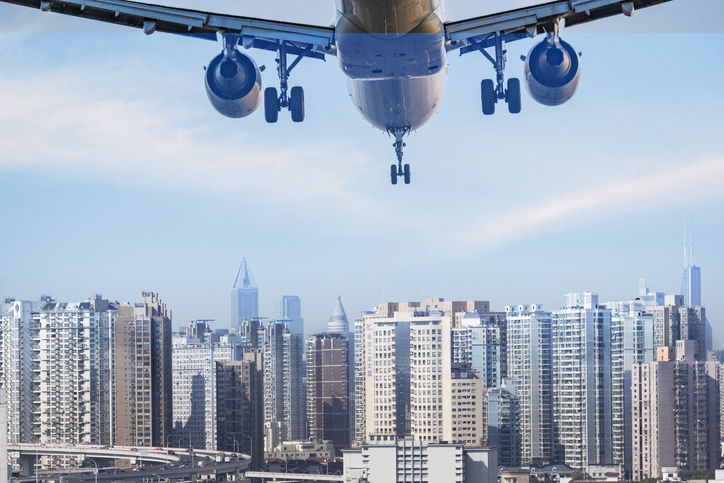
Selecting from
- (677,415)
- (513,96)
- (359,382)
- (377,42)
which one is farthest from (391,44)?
(359,382)

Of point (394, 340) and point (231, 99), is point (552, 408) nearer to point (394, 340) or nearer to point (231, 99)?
point (394, 340)

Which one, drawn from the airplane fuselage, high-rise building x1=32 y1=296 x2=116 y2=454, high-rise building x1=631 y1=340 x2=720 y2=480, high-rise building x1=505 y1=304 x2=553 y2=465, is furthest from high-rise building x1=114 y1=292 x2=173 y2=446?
the airplane fuselage

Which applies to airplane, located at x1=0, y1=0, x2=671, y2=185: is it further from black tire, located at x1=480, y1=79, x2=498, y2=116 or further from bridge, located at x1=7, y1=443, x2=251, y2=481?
bridge, located at x1=7, y1=443, x2=251, y2=481

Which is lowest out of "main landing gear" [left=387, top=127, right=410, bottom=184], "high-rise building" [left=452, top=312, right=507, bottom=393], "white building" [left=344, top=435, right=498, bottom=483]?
"white building" [left=344, top=435, right=498, bottom=483]

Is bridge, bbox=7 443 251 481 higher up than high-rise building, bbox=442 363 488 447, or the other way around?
high-rise building, bbox=442 363 488 447

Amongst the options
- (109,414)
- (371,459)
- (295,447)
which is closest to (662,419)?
(371,459)

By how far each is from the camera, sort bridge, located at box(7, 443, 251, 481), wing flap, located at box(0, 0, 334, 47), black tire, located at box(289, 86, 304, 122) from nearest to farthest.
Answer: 1. wing flap, located at box(0, 0, 334, 47)
2. black tire, located at box(289, 86, 304, 122)
3. bridge, located at box(7, 443, 251, 481)

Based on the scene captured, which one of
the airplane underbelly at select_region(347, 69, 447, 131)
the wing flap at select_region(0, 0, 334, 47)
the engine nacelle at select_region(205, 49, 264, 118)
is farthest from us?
the airplane underbelly at select_region(347, 69, 447, 131)
